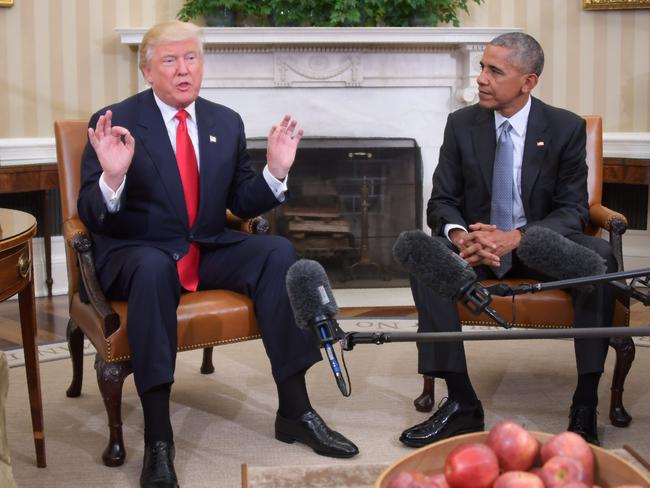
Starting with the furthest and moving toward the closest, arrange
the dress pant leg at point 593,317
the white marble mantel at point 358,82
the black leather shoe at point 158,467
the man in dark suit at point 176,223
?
1. the white marble mantel at point 358,82
2. the dress pant leg at point 593,317
3. the man in dark suit at point 176,223
4. the black leather shoe at point 158,467

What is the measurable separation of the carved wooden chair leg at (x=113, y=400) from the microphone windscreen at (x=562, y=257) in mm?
1543

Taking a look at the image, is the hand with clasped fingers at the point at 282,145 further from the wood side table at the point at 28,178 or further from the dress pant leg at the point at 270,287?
the wood side table at the point at 28,178

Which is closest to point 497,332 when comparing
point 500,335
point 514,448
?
point 500,335

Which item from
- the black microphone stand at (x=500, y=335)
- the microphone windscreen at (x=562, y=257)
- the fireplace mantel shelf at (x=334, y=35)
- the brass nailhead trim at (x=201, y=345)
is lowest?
the brass nailhead trim at (x=201, y=345)

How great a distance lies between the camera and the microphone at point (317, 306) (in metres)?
1.48

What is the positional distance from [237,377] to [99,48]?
244 cm

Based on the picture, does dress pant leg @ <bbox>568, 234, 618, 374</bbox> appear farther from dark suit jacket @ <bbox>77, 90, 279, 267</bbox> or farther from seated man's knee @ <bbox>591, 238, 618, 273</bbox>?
dark suit jacket @ <bbox>77, 90, 279, 267</bbox>

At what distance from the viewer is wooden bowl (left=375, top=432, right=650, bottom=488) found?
4.81ft

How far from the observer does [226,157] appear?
3.47 m

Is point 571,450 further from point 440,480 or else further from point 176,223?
point 176,223

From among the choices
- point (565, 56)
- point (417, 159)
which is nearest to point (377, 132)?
point (417, 159)

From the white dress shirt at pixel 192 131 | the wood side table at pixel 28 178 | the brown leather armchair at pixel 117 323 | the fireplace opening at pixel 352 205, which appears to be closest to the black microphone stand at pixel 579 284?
the brown leather armchair at pixel 117 323

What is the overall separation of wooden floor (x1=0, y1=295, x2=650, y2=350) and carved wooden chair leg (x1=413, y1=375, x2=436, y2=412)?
4.60 ft

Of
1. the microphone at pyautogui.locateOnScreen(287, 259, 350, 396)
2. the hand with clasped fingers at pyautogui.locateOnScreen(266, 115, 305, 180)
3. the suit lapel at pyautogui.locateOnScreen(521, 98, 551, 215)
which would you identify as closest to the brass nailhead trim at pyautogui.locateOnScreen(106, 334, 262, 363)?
the hand with clasped fingers at pyautogui.locateOnScreen(266, 115, 305, 180)
